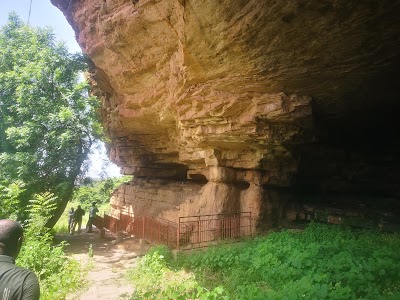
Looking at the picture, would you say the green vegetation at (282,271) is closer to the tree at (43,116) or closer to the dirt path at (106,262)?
the dirt path at (106,262)

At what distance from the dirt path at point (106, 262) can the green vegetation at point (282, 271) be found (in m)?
0.46

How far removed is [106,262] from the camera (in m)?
9.16

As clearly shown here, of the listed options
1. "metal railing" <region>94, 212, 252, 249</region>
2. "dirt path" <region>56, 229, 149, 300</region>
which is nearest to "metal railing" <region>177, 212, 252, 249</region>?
"metal railing" <region>94, 212, 252, 249</region>

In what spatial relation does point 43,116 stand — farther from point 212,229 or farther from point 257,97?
point 257,97

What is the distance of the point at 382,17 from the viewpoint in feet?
18.1

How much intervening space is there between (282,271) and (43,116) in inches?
453

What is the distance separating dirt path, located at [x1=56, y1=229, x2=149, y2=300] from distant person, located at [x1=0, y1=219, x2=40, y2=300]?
411 centimetres

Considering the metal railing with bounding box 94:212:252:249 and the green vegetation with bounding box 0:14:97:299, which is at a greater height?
the green vegetation with bounding box 0:14:97:299

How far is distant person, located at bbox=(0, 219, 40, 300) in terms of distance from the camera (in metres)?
2.07

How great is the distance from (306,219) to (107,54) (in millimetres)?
10483

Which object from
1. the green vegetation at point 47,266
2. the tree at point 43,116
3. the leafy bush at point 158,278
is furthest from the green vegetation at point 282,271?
the tree at point 43,116

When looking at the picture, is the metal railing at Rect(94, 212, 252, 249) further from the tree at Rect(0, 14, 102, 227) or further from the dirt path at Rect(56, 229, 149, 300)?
the tree at Rect(0, 14, 102, 227)

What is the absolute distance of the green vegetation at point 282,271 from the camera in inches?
173

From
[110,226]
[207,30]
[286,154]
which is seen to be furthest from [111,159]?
[207,30]
